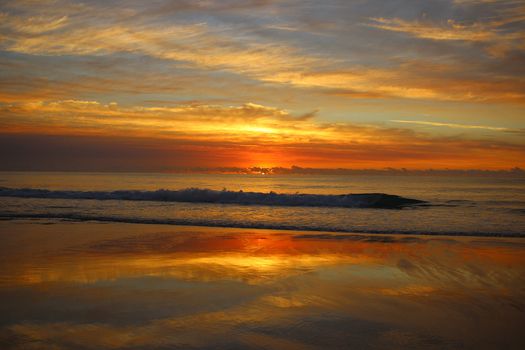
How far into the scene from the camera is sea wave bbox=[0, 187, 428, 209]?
26078 millimetres

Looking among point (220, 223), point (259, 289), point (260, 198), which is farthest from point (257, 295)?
point (260, 198)

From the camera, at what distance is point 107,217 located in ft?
56.3

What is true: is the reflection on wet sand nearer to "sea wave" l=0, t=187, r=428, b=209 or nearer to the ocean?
the ocean

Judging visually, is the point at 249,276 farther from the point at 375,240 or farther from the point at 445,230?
the point at 445,230

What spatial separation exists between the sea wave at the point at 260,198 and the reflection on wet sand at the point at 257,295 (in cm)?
1496

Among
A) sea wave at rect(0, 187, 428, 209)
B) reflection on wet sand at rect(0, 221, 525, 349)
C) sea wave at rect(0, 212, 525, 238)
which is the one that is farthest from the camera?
sea wave at rect(0, 187, 428, 209)

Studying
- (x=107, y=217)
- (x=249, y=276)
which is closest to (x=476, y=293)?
(x=249, y=276)

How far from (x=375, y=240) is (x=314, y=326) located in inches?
305

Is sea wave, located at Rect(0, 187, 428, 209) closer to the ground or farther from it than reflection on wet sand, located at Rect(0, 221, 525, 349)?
farther from it

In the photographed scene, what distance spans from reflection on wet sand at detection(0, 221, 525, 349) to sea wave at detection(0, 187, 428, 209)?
1496 cm

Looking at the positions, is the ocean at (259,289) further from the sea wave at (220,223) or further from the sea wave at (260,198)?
the sea wave at (260,198)

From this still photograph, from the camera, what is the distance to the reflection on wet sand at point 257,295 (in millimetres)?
4461

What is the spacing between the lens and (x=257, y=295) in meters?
6.06

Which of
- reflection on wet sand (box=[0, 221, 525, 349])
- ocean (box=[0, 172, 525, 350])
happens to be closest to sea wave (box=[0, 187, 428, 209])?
ocean (box=[0, 172, 525, 350])
